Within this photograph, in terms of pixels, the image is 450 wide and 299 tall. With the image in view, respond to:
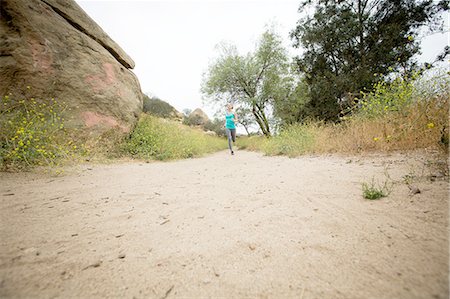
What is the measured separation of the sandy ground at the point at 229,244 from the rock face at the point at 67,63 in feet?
9.24

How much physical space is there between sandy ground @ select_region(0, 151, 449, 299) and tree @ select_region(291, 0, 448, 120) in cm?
907

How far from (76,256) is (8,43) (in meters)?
4.61

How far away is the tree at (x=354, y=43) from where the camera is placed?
876 centimetres

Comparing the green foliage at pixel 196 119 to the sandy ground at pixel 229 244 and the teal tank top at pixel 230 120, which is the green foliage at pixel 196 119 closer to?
the teal tank top at pixel 230 120

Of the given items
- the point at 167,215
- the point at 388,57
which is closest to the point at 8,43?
the point at 167,215

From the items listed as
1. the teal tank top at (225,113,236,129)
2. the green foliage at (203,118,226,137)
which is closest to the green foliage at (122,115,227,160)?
the teal tank top at (225,113,236,129)

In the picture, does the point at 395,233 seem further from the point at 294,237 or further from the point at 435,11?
the point at 435,11

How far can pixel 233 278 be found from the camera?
77 cm

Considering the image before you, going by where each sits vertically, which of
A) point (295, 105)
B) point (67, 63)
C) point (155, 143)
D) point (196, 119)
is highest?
point (196, 119)

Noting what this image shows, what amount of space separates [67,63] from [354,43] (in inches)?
502

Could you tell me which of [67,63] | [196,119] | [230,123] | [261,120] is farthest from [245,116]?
[196,119]

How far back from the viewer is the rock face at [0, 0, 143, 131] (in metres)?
3.24

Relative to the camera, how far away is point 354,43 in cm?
964

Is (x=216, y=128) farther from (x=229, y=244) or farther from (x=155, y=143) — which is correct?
(x=229, y=244)
